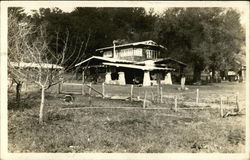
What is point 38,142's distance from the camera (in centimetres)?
445

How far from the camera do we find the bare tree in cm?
498

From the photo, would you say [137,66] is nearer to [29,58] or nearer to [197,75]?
[197,75]

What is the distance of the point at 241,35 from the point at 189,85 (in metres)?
3.71

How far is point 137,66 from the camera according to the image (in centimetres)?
855

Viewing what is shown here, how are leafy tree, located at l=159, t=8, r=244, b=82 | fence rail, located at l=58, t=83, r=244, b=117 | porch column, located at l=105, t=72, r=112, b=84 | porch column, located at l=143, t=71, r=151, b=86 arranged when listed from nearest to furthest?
leafy tree, located at l=159, t=8, r=244, b=82
fence rail, located at l=58, t=83, r=244, b=117
porch column, located at l=143, t=71, r=151, b=86
porch column, located at l=105, t=72, r=112, b=84

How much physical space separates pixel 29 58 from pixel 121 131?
2110 millimetres

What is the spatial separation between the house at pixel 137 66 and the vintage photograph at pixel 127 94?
0.06 m

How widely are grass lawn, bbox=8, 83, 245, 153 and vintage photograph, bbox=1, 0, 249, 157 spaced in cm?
1

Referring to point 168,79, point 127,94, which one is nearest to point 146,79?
point 168,79

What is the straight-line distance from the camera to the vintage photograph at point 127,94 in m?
4.53

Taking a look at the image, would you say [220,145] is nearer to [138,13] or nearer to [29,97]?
[138,13]

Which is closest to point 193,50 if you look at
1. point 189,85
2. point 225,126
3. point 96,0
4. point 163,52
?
point 163,52

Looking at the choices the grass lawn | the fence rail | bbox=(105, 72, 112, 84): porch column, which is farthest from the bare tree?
bbox=(105, 72, 112, 84): porch column

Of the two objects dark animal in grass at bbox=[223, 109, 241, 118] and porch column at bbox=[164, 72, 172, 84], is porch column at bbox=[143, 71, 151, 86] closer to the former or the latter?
porch column at bbox=[164, 72, 172, 84]
